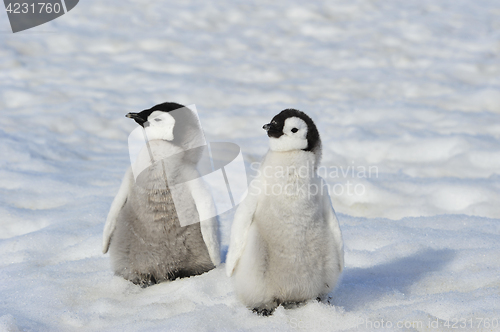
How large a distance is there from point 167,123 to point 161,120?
0.13ft

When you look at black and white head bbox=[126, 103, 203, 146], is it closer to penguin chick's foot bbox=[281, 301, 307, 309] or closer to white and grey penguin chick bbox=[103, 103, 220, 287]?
white and grey penguin chick bbox=[103, 103, 220, 287]

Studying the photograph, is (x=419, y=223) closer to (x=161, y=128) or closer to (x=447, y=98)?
(x=161, y=128)

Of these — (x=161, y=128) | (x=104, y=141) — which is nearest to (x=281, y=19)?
(x=104, y=141)

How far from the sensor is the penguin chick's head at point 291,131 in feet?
7.39

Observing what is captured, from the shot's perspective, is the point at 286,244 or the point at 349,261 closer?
the point at 286,244

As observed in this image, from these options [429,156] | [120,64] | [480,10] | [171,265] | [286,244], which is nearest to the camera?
[286,244]

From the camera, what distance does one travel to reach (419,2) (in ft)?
36.3

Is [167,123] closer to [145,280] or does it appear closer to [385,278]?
[145,280]

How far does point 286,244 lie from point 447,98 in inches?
232

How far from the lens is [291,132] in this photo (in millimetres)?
2264

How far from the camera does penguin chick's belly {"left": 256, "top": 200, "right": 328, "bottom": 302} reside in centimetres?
225
